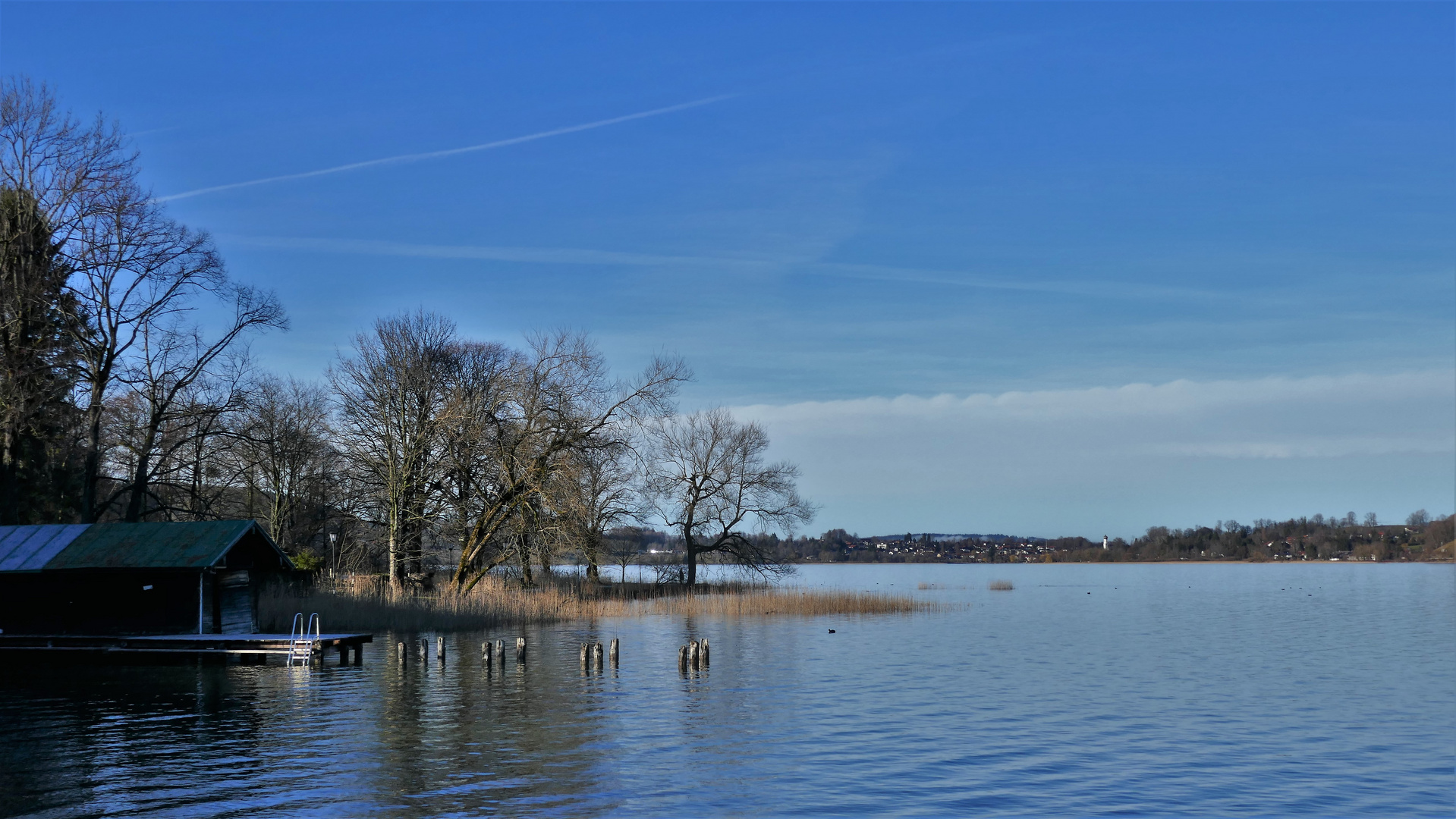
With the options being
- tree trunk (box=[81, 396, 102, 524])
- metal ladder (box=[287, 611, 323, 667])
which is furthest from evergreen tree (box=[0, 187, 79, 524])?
metal ladder (box=[287, 611, 323, 667])

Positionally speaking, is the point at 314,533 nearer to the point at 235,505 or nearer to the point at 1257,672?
the point at 235,505

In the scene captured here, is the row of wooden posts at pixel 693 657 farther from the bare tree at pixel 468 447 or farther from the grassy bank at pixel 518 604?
the bare tree at pixel 468 447

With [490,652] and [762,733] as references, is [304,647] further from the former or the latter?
[762,733]

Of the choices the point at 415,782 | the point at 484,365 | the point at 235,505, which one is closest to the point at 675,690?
the point at 415,782

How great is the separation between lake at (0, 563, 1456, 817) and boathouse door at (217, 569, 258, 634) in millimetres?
1837

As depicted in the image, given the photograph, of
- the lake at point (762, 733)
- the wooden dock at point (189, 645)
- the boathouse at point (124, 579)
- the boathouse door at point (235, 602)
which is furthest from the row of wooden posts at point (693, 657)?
the boathouse door at point (235, 602)

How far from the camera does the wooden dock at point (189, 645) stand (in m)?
28.8

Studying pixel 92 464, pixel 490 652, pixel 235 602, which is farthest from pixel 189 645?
pixel 92 464

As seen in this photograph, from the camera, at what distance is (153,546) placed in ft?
96.2

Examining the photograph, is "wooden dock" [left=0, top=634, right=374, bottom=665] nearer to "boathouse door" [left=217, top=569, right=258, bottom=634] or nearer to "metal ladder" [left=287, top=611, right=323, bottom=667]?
"metal ladder" [left=287, top=611, right=323, bottom=667]

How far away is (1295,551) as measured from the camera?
596 feet

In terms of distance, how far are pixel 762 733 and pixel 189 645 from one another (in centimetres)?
1654

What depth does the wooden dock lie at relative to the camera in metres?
28.8

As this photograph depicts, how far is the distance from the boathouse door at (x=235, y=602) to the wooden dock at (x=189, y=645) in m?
1.37
